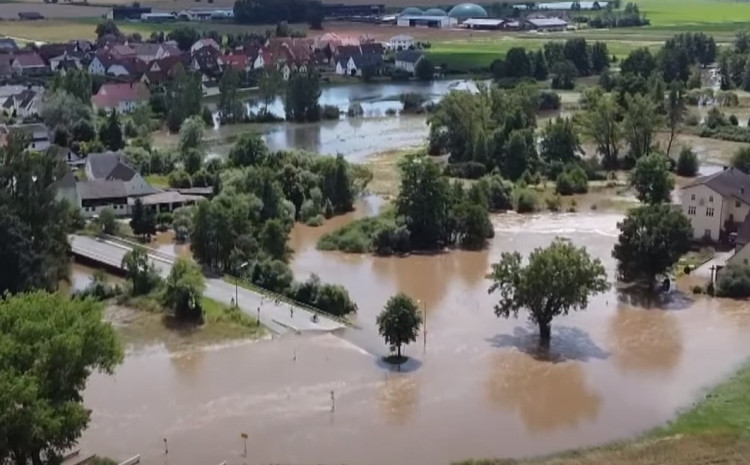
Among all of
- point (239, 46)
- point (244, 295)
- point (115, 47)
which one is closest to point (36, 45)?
point (115, 47)

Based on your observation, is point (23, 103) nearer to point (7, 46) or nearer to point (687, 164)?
point (7, 46)

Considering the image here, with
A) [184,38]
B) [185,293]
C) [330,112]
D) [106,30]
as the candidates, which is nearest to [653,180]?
[185,293]

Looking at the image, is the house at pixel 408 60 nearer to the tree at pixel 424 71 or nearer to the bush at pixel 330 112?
the tree at pixel 424 71

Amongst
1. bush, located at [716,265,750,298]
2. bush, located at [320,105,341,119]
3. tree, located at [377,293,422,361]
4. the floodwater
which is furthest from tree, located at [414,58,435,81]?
tree, located at [377,293,422,361]

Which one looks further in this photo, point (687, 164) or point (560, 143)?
point (560, 143)

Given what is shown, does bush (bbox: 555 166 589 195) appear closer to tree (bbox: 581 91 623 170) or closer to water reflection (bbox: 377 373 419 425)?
tree (bbox: 581 91 623 170)
